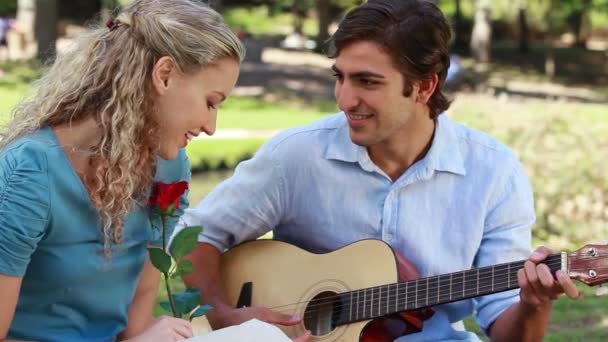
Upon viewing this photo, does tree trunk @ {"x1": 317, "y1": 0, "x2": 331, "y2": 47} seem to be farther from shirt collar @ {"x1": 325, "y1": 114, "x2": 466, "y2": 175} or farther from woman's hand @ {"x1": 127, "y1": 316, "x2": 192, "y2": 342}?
woman's hand @ {"x1": 127, "y1": 316, "x2": 192, "y2": 342}

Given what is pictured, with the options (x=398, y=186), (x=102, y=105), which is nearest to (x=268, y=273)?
(x=398, y=186)

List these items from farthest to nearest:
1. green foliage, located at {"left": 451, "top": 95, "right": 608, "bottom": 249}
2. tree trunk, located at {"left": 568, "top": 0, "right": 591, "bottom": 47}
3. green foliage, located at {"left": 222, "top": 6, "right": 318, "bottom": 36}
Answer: tree trunk, located at {"left": 568, "top": 0, "right": 591, "bottom": 47} < green foliage, located at {"left": 222, "top": 6, "right": 318, "bottom": 36} < green foliage, located at {"left": 451, "top": 95, "right": 608, "bottom": 249}

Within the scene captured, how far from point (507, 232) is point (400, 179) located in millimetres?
386

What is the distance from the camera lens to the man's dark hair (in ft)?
11.4

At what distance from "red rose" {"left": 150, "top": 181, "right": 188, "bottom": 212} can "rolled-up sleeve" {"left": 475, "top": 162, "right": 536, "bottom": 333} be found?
45.5 inches

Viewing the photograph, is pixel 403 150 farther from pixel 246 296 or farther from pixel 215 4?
pixel 215 4

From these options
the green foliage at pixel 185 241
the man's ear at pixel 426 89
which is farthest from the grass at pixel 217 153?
the green foliage at pixel 185 241

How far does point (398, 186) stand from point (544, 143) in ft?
15.4

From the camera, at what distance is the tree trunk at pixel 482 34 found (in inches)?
1096

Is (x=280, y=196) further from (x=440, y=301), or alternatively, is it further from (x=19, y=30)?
(x=19, y=30)

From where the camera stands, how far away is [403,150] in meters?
3.55

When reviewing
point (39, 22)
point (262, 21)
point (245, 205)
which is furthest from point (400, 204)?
point (262, 21)

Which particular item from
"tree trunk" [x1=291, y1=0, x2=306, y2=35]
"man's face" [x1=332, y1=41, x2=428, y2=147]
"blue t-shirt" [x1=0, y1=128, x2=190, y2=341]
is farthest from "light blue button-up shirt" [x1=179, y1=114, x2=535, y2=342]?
"tree trunk" [x1=291, y1=0, x2=306, y2=35]

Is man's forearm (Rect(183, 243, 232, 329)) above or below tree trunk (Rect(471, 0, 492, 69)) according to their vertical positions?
above
